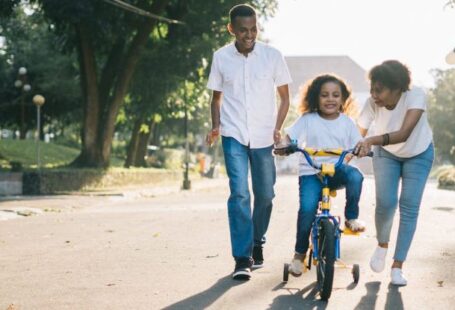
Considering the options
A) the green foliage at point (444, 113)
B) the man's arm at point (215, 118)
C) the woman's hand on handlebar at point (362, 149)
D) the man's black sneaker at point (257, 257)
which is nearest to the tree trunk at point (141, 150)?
the green foliage at point (444, 113)

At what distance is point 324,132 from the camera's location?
6.21m

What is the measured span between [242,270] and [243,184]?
69 centimetres

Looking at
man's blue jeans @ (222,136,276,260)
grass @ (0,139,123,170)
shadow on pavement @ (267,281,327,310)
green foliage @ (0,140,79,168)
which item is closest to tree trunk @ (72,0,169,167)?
grass @ (0,139,123,170)

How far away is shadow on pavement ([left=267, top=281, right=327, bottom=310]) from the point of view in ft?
17.6

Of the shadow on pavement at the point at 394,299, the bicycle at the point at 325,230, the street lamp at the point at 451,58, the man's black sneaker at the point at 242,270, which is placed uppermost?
the street lamp at the point at 451,58

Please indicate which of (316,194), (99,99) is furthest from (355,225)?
(99,99)

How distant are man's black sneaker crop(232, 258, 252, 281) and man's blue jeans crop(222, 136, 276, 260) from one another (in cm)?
5

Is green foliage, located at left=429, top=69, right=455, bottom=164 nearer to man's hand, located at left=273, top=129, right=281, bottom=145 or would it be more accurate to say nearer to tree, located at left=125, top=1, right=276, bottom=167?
tree, located at left=125, top=1, right=276, bottom=167

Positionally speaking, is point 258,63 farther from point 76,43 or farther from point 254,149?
point 76,43

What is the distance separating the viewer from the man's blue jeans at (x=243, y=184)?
6.69m

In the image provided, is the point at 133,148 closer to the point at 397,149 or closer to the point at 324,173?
the point at 397,149

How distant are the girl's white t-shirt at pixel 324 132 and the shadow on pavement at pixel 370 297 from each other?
100cm

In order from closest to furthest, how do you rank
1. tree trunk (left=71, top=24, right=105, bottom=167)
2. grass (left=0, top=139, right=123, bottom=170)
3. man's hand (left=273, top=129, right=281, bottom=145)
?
man's hand (left=273, top=129, right=281, bottom=145) → tree trunk (left=71, top=24, right=105, bottom=167) → grass (left=0, top=139, right=123, bottom=170)

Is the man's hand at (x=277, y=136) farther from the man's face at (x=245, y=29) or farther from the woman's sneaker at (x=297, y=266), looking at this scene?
the woman's sneaker at (x=297, y=266)
